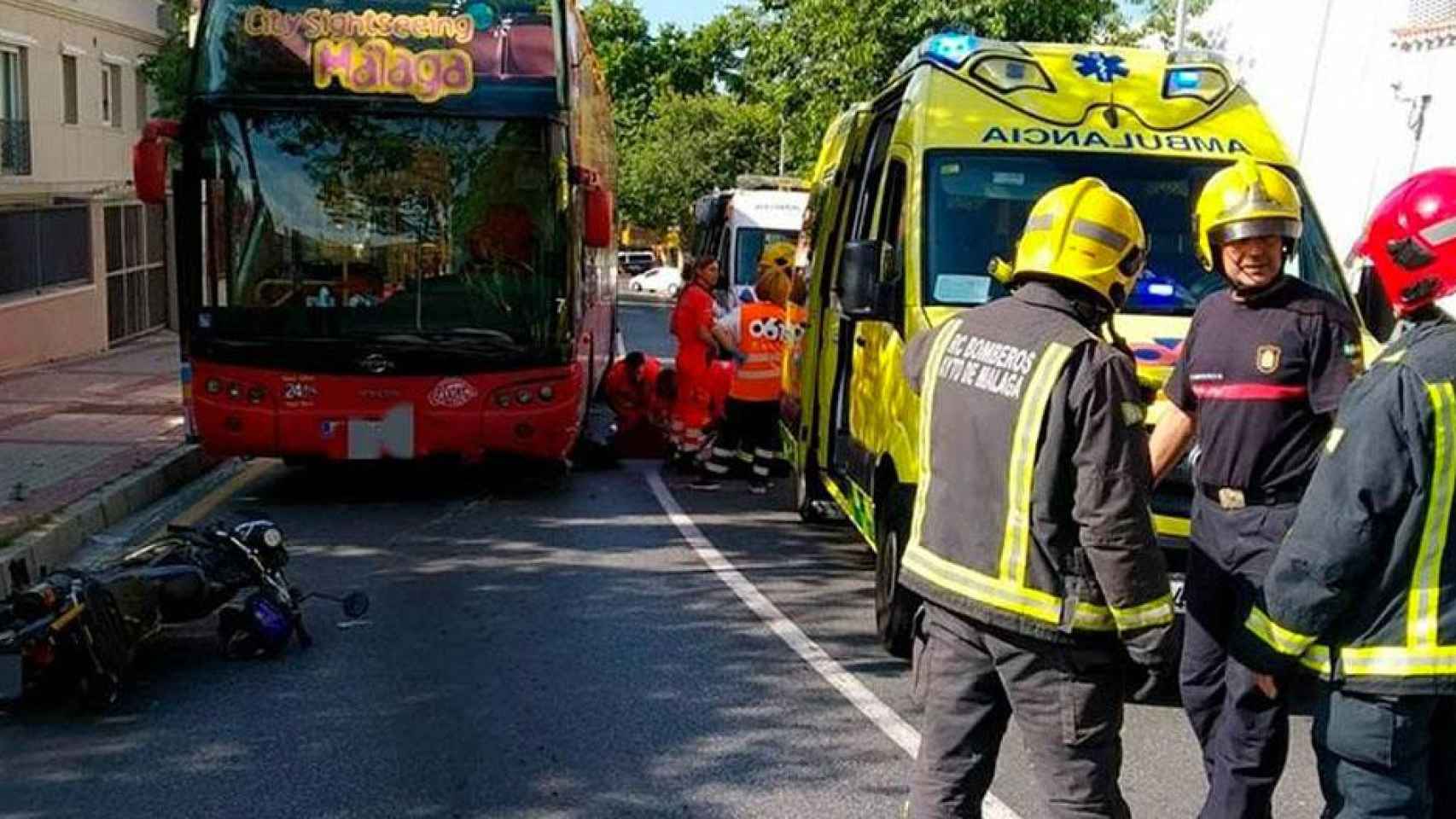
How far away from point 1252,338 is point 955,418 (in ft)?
4.78

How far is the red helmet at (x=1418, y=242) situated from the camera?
342cm

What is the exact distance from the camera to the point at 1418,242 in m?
3.45

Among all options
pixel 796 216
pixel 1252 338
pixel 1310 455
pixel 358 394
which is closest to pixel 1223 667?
pixel 1310 455

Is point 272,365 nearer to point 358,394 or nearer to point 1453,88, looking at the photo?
point 358,394

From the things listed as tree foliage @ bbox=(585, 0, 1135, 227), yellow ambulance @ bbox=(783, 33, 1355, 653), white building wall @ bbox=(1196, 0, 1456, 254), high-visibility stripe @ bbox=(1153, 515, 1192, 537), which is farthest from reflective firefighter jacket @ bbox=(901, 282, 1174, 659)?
tree foliage @ bbox=(585, 0, 1135, 227)

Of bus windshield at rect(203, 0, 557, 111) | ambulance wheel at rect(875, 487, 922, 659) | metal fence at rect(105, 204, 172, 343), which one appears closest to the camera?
ambulance wheel at rect(875, 487, 922, 659)

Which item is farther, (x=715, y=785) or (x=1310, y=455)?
(x=715, y=785)

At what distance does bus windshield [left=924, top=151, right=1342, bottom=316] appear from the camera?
22.6 feet

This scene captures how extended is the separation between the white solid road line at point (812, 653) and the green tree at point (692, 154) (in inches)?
1963

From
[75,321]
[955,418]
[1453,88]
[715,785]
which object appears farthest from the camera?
[75,321]

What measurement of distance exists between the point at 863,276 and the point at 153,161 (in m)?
5.23

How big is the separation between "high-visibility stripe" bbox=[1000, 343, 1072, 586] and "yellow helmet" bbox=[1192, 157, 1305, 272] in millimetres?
1405

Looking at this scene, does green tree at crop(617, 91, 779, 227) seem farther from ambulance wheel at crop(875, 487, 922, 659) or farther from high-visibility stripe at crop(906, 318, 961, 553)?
high-visibility stripe at crop(906, 318, 961, 553)

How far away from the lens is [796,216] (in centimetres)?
2009
